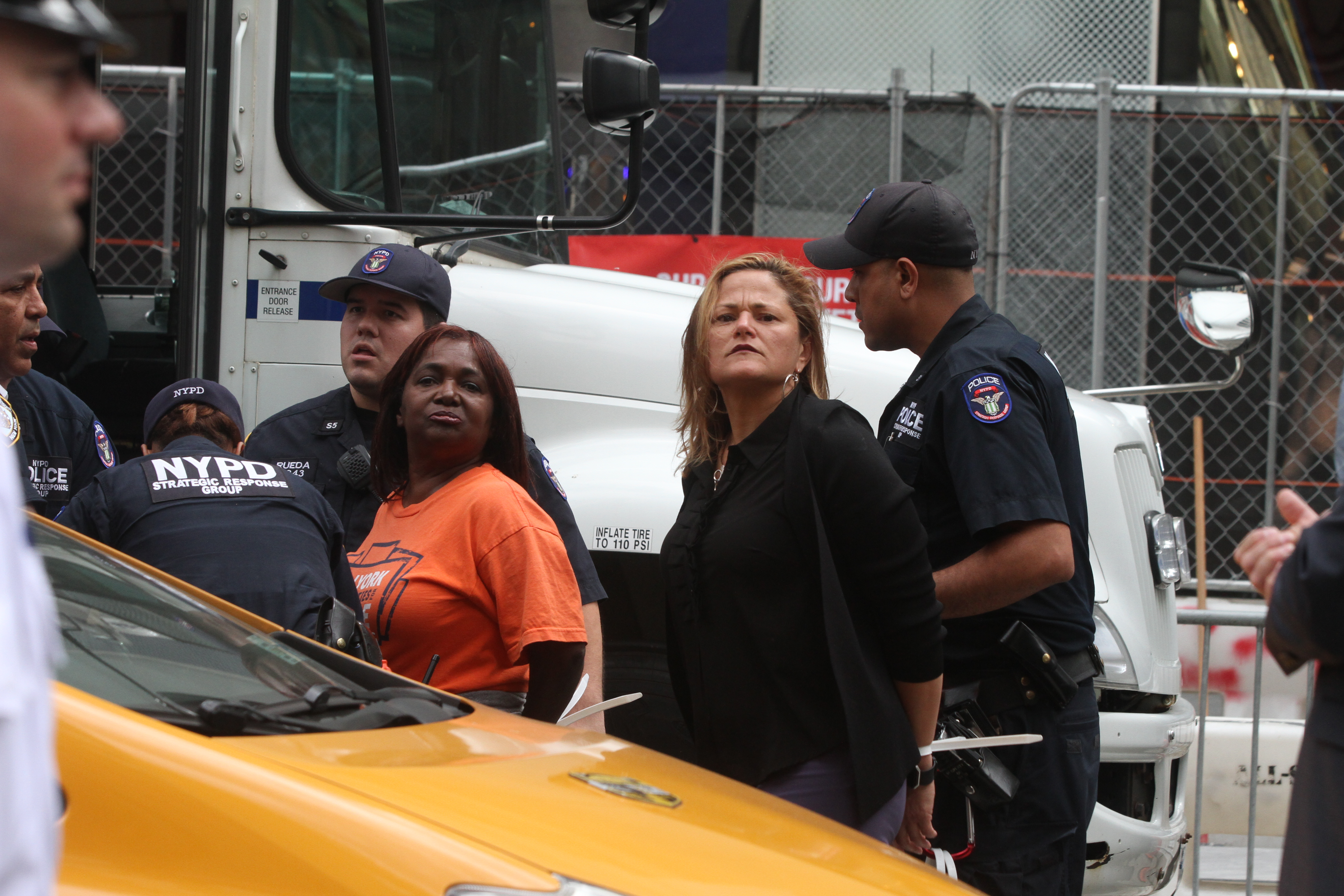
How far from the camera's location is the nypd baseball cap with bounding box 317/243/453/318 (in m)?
3.57

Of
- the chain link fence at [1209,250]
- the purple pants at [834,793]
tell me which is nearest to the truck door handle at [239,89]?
the purple pants at [834,793]

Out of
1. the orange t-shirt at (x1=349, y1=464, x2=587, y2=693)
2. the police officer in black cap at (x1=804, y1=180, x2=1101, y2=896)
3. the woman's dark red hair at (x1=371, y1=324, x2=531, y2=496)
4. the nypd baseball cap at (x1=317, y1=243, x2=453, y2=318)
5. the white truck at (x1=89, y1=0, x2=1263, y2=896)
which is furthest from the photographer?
the white truck at (x1=89, y1=0, x2=1263, y2=896)

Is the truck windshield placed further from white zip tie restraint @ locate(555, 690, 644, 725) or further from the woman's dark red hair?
white zip tie restraint @ locate(555, 690, 644, 725)

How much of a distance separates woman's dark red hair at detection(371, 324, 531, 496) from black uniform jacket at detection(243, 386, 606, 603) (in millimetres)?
174

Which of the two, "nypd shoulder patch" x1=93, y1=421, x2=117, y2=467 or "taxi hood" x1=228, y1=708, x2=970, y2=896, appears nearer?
"taxi hood" x1=228, y1=708, x2=970, y2=896

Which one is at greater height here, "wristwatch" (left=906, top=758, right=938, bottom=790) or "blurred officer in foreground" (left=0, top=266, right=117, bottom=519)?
"blurred officer in foreground" (left=0, top=266, right=117, bottom=519)

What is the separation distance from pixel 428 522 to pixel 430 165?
5.69 ft

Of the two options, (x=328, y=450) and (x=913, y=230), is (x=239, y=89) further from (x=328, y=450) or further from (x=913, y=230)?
(x=913, y=230)

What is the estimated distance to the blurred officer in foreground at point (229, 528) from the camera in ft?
8.64

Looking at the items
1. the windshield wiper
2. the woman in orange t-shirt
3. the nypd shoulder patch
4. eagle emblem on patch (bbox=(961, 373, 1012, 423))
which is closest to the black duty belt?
eagle emblem on patch (bbox=(961, 373, 1012, 423))

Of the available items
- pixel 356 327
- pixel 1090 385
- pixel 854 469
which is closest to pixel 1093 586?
pixel 854 469

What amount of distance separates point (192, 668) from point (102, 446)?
2.22m

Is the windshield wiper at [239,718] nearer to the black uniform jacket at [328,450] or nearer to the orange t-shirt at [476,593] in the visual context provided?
the orange t-shirt at [476,593]

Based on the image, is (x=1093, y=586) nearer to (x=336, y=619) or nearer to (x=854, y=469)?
(x=854, y=469)
